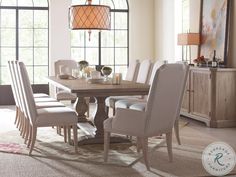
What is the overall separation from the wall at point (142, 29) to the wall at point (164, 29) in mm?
155

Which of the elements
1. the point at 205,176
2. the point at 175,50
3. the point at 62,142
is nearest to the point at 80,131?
the point at 62,142

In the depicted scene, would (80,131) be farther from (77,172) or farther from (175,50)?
(175,50)

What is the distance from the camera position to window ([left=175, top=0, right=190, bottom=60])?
848 cm

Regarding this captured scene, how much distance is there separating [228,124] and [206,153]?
191 centimetres

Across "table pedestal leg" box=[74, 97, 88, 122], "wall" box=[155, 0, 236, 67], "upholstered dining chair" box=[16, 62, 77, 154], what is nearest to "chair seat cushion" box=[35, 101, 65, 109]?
"upholstered dining chair" box=[16, 62, 77, 154]

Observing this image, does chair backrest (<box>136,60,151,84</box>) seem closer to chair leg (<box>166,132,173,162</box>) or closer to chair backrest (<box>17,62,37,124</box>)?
chair leg (<box>166,132,173,162</box>)

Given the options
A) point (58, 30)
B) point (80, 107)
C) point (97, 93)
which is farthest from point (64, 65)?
point (97, 93)

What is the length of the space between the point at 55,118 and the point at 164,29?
5.34 m

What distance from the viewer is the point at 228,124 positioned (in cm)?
654

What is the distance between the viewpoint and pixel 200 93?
22.4 feet

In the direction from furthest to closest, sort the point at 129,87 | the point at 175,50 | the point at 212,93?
the point at 175,50 → the point at 212,93 → the point at 129,87

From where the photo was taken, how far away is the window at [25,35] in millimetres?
9312

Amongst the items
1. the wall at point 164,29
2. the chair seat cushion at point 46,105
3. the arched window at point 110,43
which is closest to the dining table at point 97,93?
the chair seat cushion at point 46,105

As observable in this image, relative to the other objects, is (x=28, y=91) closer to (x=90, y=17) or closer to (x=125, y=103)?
(x=90, y=17)
